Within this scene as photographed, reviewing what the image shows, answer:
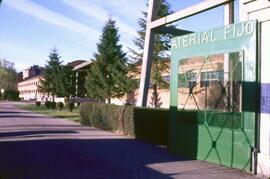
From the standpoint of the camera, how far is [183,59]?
14734mm

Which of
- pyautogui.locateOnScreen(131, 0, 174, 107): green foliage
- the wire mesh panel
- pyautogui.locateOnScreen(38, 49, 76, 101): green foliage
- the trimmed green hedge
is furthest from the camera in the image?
pyautogui.locateOnScreen(38, 49, 76, 101): green foliage

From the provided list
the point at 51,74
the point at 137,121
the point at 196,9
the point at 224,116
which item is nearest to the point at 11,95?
the point at 51,74

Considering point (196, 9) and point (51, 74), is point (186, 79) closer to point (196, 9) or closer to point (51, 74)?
point (196, 9)

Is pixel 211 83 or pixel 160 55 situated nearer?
pixel 211 83

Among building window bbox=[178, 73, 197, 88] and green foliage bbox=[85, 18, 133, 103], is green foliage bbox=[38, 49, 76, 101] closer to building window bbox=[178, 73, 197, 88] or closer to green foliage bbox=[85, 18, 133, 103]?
green foliage bbox=[85, 18, 133, 103]

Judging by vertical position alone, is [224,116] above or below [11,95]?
below

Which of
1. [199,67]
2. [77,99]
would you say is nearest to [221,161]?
[199,67]

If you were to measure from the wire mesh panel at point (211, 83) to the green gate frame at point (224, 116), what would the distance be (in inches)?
10.2

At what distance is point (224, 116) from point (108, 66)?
3918cm

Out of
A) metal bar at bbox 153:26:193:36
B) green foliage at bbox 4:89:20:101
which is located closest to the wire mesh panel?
metal bar at bbox 153:26:193:36

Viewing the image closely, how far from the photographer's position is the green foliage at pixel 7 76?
12506cm

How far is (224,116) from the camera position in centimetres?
1235

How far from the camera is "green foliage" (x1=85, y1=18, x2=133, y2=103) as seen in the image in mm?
49941

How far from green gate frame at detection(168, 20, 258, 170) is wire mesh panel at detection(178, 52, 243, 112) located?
0.26m
